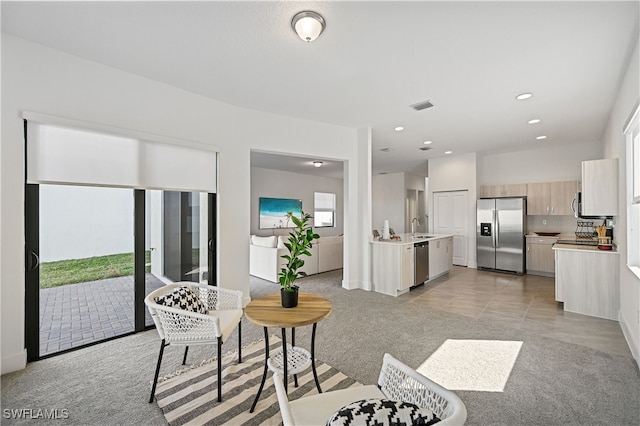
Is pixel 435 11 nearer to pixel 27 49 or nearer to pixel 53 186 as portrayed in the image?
pixel 27 49

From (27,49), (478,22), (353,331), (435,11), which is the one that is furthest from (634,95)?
(27,49)

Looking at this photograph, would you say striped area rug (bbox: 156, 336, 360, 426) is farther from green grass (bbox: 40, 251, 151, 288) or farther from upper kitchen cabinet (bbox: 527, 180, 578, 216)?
upper kitchen cabinet (bbox: 527, 180, 578, 216)

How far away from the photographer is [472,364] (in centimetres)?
247

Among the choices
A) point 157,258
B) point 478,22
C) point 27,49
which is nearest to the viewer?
point 478,22

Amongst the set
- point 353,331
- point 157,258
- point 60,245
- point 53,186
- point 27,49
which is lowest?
point 353,331

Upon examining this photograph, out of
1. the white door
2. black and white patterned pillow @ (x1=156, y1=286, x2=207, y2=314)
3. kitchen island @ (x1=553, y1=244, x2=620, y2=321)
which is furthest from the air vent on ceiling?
the white door

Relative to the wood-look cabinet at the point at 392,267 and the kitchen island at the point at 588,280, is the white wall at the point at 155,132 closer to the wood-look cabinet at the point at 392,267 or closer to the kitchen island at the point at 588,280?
the wood-look cabinet at the point at 392,267

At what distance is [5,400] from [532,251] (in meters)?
7.99

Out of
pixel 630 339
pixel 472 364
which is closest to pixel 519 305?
pixel 630 339

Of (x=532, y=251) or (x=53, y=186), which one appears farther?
(x=532, y=251)

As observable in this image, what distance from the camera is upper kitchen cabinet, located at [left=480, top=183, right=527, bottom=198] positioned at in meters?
6.46

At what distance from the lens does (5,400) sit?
6.40ft

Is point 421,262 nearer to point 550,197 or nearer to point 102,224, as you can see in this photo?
point 550,197

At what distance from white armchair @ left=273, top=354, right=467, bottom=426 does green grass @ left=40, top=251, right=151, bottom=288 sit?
2684 mm
